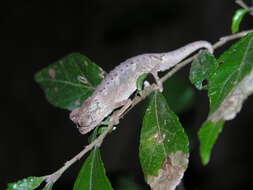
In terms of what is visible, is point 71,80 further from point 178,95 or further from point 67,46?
point 67,46

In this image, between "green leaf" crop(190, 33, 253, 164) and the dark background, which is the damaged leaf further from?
the dark background

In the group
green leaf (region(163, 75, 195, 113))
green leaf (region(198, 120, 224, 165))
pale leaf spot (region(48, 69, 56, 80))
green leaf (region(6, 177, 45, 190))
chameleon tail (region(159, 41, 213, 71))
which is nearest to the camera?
green leaf (region(198, 120, 224, 165))

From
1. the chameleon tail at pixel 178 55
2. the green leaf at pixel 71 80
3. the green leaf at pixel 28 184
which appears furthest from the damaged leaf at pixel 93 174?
the chameleon tail at pixel 178 55

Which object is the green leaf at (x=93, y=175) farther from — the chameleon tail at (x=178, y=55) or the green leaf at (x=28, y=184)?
the chameleon tail at (x=178, y=55)

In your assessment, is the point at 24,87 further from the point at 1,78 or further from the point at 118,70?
the point at 118,70

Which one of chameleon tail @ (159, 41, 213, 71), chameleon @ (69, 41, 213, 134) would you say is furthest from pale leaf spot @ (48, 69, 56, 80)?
chameleon tail @ (159, 41, 213, 71)

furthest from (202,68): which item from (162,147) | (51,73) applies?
(51,73)
